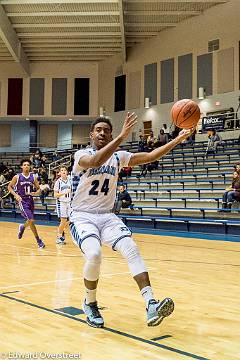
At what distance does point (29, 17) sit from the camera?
886 inches

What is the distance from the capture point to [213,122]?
20.5m

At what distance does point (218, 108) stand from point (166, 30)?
5504 mm

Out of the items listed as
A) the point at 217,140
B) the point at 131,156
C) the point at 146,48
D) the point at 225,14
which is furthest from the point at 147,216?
the point at 146,48

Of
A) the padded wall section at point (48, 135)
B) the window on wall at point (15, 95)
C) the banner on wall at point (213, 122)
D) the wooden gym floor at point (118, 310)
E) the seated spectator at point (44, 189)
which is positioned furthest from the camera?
the padded wall section at point (48, 135)

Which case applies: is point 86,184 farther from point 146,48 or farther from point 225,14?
point 146,48

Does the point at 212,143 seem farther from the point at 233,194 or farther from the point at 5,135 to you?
the point at 5,135

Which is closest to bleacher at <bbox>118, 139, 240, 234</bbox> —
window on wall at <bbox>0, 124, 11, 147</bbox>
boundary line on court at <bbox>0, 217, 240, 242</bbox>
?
boundary line on court at <bbox>0, 217, 240, 242</bbox>

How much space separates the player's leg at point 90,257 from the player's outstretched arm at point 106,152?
499 millimetres

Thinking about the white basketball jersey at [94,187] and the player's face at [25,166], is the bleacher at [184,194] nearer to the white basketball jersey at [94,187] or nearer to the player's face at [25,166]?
the player's face at [25,166]

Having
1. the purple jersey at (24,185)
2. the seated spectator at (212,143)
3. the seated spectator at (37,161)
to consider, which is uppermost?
the seated spectator at (212,143)

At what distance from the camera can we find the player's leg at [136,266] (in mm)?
3363

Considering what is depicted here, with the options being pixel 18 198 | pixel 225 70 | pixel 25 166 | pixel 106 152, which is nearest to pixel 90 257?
pixel 106 152

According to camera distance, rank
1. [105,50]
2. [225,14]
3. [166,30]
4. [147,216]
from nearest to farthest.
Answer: [147,216] → [225,14] → [166,30] → [105,50]

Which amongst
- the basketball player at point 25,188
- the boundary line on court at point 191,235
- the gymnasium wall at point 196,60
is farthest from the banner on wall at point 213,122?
the basketball player at point 25,188
